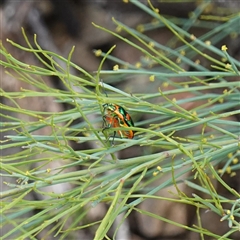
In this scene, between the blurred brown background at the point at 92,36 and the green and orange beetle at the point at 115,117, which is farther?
the blurred brown background at the point at 92,36

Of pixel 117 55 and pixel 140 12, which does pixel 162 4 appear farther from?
pixel 117 55

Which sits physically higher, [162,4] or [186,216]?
[162,4]

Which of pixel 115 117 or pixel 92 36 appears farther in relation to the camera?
pixel 92 36

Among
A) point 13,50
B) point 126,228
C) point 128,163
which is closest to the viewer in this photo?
point 128,163

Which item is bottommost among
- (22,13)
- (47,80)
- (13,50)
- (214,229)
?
(214,229)

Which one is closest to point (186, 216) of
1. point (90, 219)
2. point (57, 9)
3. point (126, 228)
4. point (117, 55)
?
point (126, 228)

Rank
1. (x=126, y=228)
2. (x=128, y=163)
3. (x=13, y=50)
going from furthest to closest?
(x=13, y=50) → (x=126, y=228) → (x=128, y=163)

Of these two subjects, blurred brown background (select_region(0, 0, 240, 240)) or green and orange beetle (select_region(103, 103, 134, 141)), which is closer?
green and orange beetle (select_region(103, 103, 134, 141))

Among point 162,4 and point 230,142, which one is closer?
point 230,142

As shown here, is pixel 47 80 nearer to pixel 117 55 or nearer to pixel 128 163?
pixel 117 55
